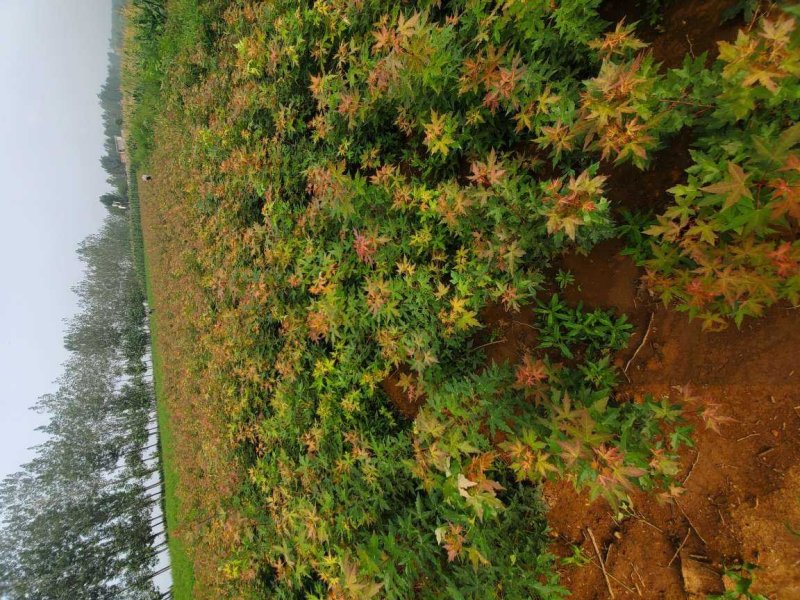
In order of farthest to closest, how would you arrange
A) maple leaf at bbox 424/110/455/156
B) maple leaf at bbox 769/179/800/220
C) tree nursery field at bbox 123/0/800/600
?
1. maple leaf at bbox 424/110/455/156
2. tree nursery field at bbox 123/0/800/600
3. maple leaf at bbox 769/179/800/220

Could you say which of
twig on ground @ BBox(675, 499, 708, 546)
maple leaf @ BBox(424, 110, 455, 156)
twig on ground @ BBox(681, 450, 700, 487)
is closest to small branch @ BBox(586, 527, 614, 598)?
twig on ground @ BBox(675, 499, 708, 546)

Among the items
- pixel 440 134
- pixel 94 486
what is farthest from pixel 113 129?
pixel 440 134

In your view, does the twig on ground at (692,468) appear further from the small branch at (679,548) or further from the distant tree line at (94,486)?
the distant tree line at (94,486)

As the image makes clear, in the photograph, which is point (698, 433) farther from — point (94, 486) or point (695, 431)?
point (94, 486)

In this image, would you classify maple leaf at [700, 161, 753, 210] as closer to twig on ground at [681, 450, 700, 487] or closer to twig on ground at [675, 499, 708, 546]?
twig on ground at [681, 450, 700, 487]

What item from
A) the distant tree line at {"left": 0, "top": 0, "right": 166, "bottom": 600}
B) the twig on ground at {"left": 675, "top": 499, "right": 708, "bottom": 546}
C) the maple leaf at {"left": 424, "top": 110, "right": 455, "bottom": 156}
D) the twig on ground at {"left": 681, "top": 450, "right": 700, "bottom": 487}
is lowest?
the distant tree line at {"left": 0, "top": 0, "right": 166, "bottom": 600}

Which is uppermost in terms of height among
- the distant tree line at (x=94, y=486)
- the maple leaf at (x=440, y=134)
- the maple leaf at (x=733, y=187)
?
the maple leaf at (x=733, y=187)

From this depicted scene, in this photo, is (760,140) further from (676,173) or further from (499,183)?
(499,183)

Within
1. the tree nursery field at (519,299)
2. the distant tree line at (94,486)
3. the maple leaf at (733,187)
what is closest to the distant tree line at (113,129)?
the distant tree line at (94,486)

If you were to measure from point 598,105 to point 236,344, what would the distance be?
5.30 metres

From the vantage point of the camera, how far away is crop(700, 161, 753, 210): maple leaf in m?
1.74

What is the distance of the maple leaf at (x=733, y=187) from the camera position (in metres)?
1.74

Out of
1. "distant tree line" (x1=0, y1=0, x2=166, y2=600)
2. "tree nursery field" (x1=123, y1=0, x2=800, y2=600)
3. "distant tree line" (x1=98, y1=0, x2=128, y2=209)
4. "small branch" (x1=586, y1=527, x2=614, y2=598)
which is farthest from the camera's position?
"distant tree line" (x1=98, y1=0, x2=128, y2=209)

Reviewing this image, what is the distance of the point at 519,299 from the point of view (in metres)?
3.15
